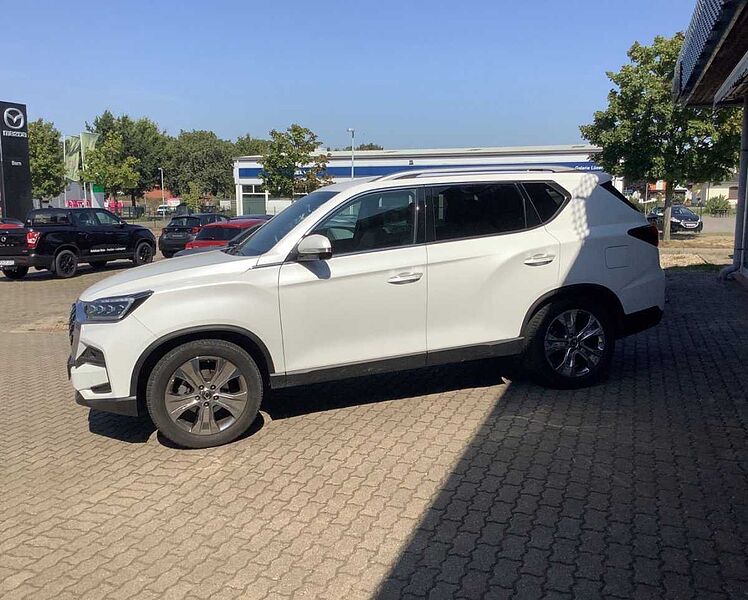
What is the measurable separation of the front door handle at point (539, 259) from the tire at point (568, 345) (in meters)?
0.37

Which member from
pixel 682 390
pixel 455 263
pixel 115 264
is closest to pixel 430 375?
pixel 455 263

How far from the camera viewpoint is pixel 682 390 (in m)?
6.05

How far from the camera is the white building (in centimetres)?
4544

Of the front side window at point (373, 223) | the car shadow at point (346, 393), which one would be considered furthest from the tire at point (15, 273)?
the front side window at point (373, 223)

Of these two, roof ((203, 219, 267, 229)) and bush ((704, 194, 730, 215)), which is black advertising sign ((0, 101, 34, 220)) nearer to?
roof ((203, 219, 267, 229))

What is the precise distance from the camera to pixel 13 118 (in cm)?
2828

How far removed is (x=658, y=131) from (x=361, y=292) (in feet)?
75.4

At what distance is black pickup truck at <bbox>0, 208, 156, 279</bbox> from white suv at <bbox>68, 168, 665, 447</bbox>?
13757 mm

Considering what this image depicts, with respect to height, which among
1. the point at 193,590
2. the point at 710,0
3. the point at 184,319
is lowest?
the point at 193,590

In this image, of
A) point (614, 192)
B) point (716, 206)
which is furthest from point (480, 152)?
point (614, 192)

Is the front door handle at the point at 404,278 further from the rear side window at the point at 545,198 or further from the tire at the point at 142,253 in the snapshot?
the tire at the point at 142,253

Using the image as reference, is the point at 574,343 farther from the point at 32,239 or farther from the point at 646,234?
the point at 32,239

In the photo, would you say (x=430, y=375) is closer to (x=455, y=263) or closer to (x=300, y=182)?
(x=455, y=263)

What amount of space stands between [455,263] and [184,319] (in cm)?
210
